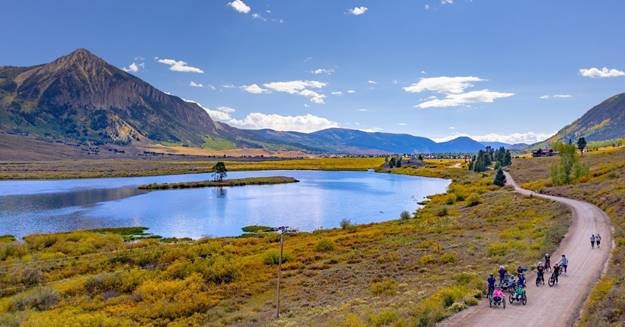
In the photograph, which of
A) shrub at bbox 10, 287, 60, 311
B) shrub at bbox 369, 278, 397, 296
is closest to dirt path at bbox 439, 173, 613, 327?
shrub at bbox 369, 278, 397, 296

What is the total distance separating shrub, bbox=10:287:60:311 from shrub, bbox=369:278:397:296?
26.5 metres

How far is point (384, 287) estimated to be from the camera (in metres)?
34.3

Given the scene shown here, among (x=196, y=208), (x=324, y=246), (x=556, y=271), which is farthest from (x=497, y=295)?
(x=196, y=208)

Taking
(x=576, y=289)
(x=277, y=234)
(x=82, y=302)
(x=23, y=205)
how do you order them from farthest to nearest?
(x=23, y=205), (x=277, y=234), (x=82, y=302), (x=576, y=289)

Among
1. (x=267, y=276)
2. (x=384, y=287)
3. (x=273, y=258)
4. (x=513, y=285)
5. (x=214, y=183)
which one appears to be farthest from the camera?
(x=214, y=183)

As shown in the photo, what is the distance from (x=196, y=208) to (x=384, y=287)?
255 ft

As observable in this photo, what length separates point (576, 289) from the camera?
84.1 feet

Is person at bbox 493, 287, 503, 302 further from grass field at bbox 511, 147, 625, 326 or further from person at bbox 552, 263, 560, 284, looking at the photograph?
person at bbox 552, 263, 560, 284

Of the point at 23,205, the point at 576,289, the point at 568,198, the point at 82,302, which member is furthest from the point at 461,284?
the point at 23,205

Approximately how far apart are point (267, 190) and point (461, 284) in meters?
119

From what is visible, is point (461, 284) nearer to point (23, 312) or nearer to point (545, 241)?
point (545, 241)

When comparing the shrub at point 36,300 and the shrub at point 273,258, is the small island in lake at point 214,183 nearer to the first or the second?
the shrub at point 273,258

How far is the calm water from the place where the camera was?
84.1m

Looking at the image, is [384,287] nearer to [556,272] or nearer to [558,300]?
[556,272]
